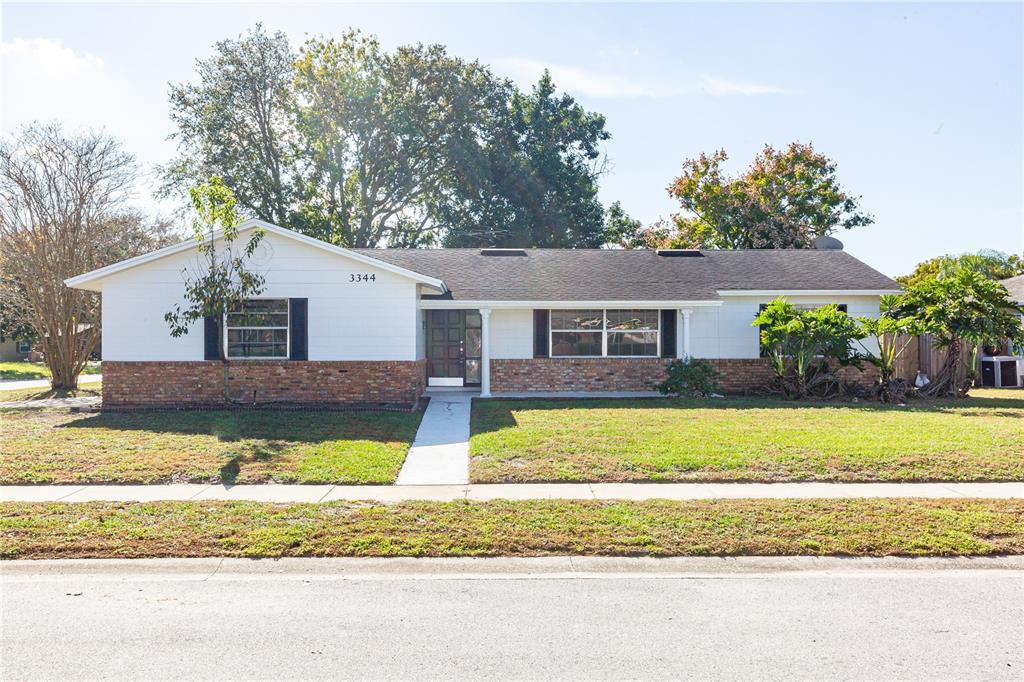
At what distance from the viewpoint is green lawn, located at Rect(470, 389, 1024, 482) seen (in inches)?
344

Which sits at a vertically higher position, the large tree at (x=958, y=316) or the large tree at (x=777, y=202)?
the large tree at (x=777, y=202)

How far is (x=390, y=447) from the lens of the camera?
10.4m

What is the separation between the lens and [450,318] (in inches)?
719

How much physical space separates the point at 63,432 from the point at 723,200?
28794 millimetres

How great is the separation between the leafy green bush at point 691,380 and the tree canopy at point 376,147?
1798 cm

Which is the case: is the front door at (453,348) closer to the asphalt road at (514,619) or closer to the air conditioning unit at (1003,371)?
the asphalt road at (514,619)

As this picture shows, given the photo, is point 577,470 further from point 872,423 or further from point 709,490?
point 872,423

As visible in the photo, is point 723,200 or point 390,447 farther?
point 723,200

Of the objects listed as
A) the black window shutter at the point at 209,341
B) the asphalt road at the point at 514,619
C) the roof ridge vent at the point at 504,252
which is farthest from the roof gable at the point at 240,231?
the asphalt road at the point at 514,619

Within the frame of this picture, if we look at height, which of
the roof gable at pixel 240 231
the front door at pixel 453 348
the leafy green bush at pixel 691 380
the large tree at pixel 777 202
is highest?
the large tree at pixel 777 202

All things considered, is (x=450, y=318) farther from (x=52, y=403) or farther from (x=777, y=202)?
(x=777, y=202)

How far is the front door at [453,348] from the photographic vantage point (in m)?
18.2

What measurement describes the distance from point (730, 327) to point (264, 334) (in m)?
11.5

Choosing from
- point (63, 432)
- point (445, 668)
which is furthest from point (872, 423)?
point (63, 432)
